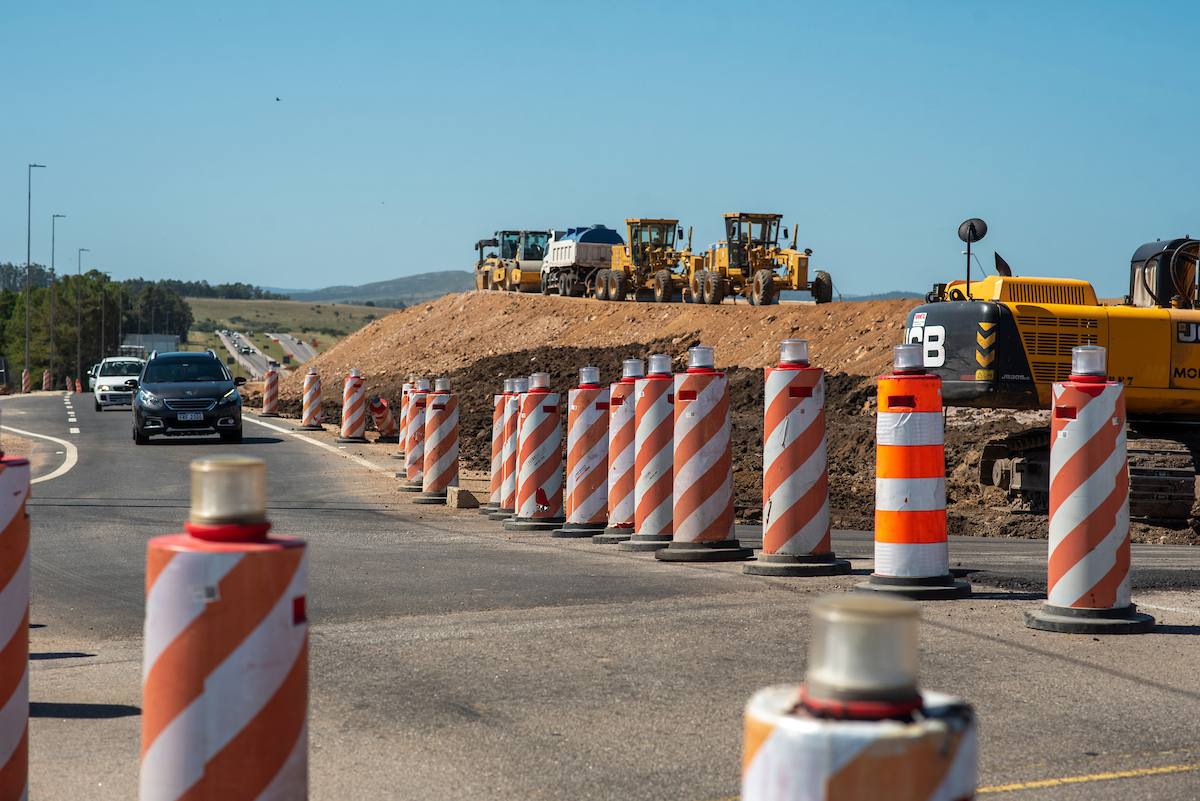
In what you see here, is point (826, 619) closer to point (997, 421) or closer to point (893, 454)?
point (893, 454)

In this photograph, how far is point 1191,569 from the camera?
31.3 feet

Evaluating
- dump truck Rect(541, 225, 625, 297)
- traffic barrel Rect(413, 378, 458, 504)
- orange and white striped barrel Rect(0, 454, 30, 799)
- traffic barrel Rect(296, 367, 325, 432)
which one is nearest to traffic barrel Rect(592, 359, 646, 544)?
traffic barrel Rect(413, 378, 458, 504)

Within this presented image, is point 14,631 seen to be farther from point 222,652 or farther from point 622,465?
point 622,465

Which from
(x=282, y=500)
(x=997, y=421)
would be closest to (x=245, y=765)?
(x=282, y=500)

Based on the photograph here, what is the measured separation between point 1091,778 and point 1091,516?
2.66 m

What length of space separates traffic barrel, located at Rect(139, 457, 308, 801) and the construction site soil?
1156 centimetres

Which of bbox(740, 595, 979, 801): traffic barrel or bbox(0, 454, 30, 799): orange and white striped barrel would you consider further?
bbox(0, 454, 30, 799): orange and white striped barrel

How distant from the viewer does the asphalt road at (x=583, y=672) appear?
448cm

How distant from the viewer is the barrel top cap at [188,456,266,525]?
264cm

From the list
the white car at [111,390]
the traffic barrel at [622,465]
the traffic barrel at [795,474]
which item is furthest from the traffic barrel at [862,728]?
the white car at [111,390]

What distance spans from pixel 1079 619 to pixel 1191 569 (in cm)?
344

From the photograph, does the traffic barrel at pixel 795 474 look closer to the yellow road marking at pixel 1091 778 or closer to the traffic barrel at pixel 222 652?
the yellow road marking at pixel 1091 778

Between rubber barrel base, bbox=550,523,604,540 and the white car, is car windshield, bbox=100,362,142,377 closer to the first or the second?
the white car

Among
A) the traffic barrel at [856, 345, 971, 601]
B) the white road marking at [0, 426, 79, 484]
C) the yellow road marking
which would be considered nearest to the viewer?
the yellow road marking
